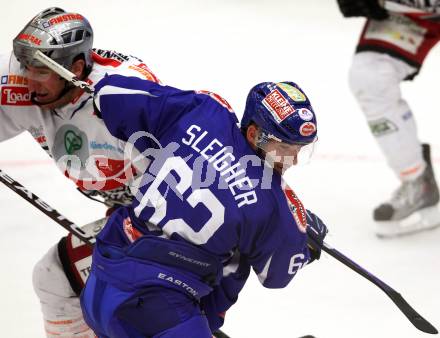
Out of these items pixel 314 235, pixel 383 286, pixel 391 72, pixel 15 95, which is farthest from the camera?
pixel 391 72

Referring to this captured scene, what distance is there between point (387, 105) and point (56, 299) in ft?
5.48

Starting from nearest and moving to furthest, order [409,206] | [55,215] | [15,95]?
[15,95] → [55,215] → [409,206]

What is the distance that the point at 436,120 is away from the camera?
489cm

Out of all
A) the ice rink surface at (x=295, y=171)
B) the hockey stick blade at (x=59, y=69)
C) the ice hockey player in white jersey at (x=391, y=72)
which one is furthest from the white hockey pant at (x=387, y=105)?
the hockey stick blade at (x=59, y=69)

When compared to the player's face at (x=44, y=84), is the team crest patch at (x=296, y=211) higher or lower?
lower

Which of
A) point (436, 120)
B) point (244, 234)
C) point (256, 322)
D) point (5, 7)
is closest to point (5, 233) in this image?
point (256, 322)

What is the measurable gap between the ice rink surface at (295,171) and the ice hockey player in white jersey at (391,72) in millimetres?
327

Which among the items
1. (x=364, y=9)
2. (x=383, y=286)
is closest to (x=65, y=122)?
(x=383, y=286)

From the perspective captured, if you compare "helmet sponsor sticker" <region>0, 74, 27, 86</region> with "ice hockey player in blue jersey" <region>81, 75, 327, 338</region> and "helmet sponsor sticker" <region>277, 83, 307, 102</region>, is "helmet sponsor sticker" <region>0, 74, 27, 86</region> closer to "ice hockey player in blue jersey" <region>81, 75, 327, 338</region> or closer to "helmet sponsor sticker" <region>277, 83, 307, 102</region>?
"ice hockey player in blue jersey" <region>81, 75, 327, 338</region>

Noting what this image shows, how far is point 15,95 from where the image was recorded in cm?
249

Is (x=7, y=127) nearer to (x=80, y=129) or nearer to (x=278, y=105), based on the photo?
(x=80, y=129)

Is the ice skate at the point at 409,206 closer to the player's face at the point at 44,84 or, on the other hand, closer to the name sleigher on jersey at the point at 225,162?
the player's face at the point at 44,84

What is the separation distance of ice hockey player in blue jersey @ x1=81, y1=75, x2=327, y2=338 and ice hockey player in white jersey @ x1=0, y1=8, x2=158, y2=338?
398 millimetres

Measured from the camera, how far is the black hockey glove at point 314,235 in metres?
2.24
